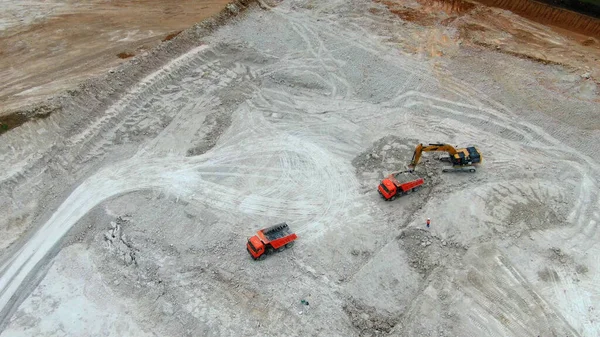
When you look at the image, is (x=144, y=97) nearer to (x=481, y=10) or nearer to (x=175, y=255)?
(x=175, y=255)

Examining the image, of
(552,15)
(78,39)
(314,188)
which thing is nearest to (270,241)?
(314,188)

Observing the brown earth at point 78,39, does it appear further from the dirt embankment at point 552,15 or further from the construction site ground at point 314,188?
the dirt embankment at point 552,15

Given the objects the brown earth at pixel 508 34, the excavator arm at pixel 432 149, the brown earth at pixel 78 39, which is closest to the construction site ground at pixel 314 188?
the brown earth at pixel 508 34

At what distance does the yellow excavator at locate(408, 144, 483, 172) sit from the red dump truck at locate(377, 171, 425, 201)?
68cm

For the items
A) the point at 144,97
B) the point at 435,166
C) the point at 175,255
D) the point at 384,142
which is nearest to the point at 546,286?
the point at 435,166

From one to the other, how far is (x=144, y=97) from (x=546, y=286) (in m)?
17.4

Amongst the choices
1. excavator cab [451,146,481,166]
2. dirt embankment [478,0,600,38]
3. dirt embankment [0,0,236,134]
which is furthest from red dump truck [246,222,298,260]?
dirt embankment [478,0,600,38]

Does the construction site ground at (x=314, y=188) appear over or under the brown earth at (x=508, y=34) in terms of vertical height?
under

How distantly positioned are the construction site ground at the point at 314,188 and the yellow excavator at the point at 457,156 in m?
0.39

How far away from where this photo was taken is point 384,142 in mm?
18406

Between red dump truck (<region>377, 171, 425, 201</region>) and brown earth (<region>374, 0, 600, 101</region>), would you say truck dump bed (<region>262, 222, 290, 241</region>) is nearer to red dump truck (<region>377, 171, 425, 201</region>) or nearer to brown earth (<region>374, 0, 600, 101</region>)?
red dump truck (<region>377, 171, 425, 201</region>)

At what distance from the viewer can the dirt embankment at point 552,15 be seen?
23.3 metres

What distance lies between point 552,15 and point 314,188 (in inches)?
699

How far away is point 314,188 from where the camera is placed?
16.6 metres
